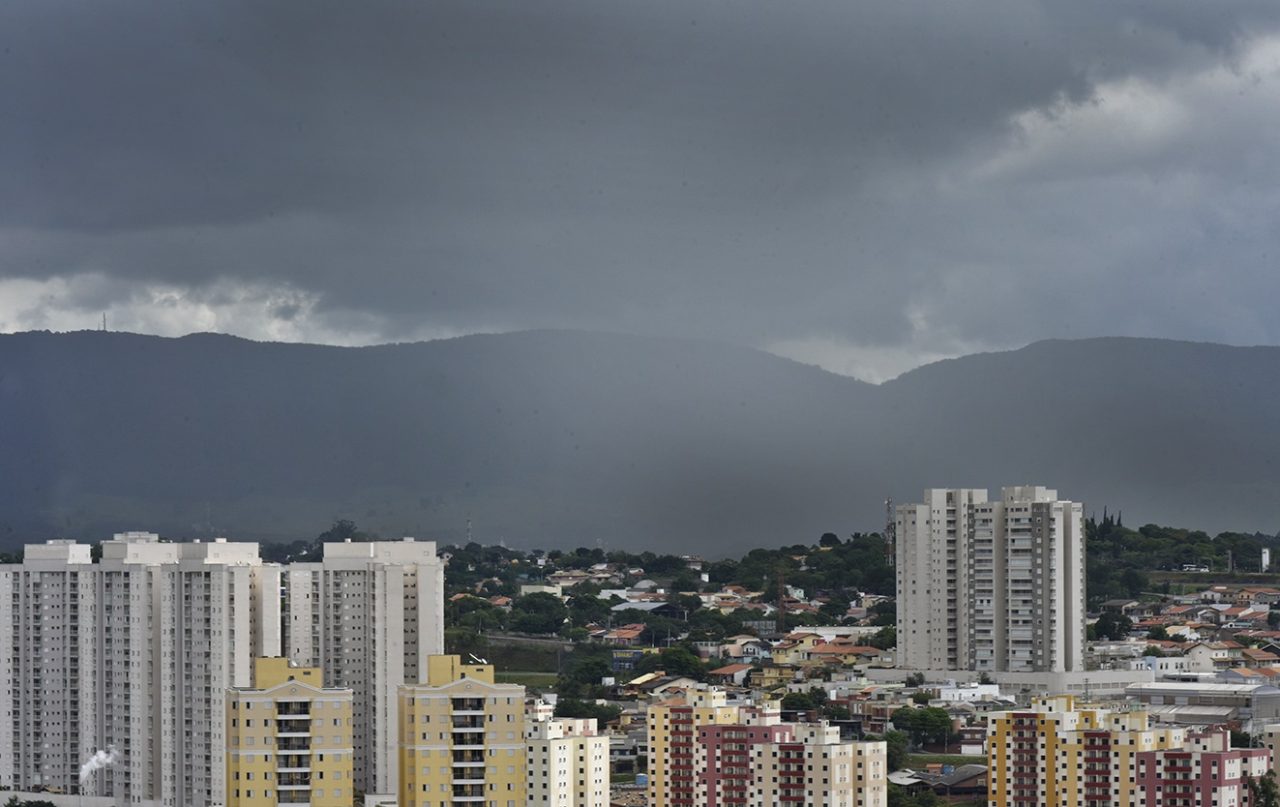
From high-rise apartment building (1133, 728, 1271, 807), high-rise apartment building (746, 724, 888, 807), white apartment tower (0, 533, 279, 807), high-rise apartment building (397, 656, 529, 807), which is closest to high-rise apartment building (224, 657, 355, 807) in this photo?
high-rise apartment building (397, 656, 529, 807)

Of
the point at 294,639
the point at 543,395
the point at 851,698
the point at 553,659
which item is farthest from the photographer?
the point at 543,395

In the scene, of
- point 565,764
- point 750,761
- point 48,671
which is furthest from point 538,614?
point 565,764

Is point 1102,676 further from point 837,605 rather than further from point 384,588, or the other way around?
point 837,605

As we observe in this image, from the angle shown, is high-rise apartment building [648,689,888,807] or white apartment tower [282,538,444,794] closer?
high-rise apartment building [648,689,888,807]

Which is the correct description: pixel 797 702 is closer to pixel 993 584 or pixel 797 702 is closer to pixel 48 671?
pixel 993 584

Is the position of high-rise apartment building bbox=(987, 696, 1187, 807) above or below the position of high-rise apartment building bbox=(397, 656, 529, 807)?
below

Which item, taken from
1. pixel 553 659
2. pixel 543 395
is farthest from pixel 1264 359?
pixel 553 659

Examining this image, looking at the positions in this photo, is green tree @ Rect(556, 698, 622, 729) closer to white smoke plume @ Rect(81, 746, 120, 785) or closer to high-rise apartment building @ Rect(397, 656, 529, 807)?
white smoke plume @ Rect(81, 746, 120, 785)
